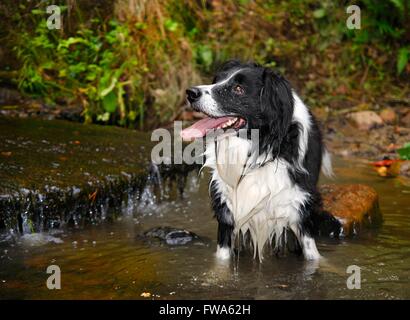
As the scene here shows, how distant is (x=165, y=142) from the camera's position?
6.52m

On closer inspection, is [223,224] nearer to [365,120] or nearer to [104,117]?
[104,117]

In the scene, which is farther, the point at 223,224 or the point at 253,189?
the point at 223,224

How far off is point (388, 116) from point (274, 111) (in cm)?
506

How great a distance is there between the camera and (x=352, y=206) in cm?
503

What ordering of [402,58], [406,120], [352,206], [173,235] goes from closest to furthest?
[173,235] < [352,206] < [406,120] < [402,58]

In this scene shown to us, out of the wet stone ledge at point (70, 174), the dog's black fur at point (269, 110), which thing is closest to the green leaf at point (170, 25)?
the wet stone ledge at point (70, 174)

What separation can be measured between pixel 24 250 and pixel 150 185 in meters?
1.63

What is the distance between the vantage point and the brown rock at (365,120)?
27.8 feet

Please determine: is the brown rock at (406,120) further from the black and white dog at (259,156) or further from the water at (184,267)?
the black and white dog at (259,156)

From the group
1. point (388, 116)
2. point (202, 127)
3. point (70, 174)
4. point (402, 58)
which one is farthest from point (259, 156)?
point (402, 58)

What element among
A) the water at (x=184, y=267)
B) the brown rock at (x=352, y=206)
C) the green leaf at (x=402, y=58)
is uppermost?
the green leaf at (x=402, y=58)

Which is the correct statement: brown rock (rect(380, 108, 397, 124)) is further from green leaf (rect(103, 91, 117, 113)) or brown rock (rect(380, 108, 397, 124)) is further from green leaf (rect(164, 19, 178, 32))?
green leaf (rect(103, 91, 117, 113))
